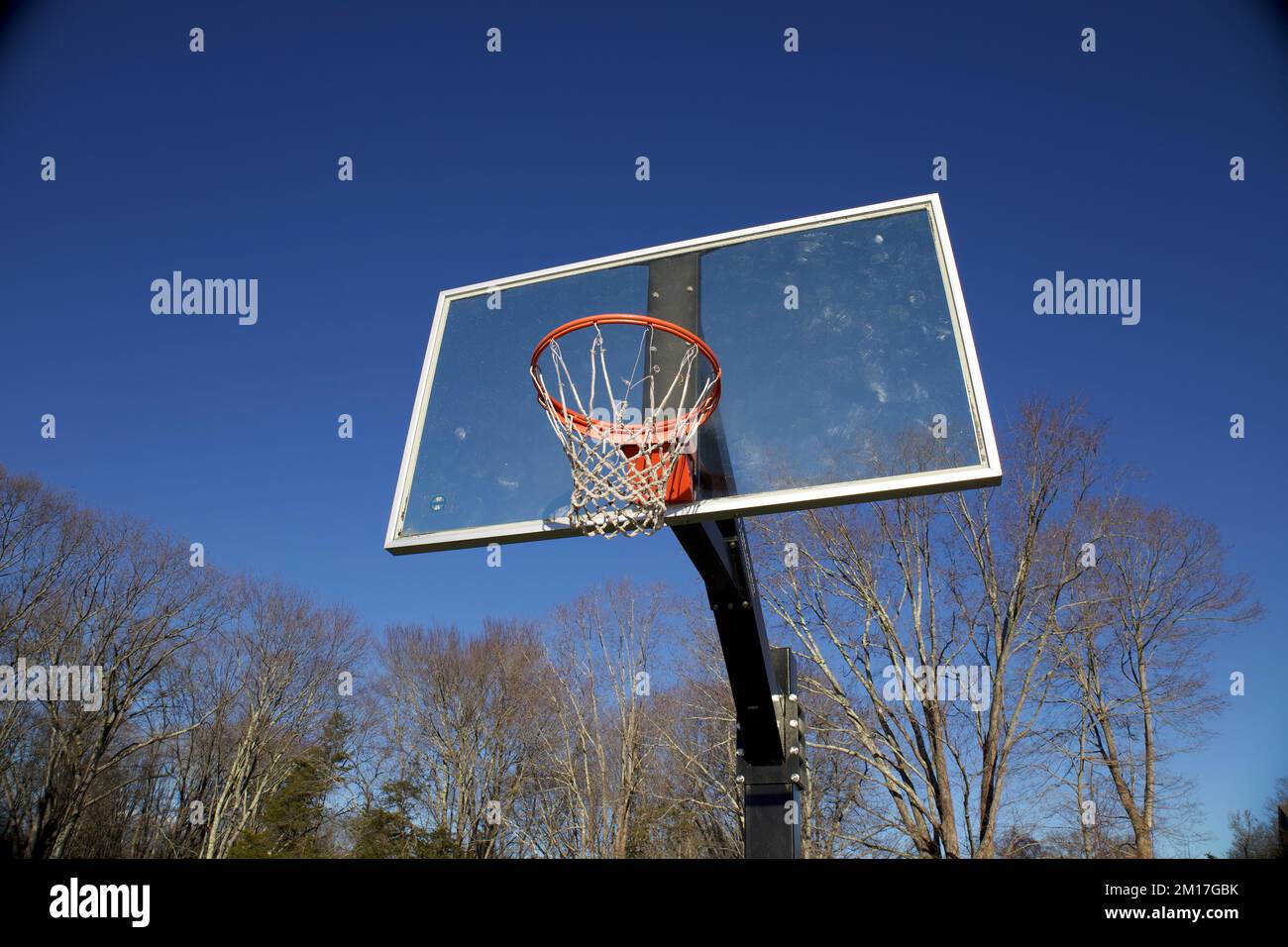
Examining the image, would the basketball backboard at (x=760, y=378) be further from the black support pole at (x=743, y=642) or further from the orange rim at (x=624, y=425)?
the orange rim at (x=624, y=425)

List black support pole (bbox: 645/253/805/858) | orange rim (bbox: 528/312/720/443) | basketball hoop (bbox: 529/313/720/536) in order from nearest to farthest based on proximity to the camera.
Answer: basketball hoop (bbox: 529/313/720/536) < orange rim (bbox: 528/312/720/443) < black support pole (bbox: 645/253/805/858)

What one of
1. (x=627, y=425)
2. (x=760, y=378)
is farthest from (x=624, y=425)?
(x=760, y=378)

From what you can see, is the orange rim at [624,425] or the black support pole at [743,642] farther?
the black support pole at [743,642]

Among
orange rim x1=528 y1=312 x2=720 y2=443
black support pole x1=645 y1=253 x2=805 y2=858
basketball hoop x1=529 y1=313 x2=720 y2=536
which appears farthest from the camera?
black support pole x1=645 y1=253 x2=805 y2=858

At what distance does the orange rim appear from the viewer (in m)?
4.18

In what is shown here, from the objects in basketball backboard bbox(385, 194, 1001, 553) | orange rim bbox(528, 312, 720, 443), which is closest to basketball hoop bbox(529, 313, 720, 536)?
orange rim bbox(528, 312, 720, 443)

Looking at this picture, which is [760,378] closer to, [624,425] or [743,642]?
[624,425]

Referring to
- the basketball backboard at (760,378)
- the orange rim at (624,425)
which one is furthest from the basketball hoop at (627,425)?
the basketball backboard at (760,378)

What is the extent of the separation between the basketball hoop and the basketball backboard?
15 centimetres

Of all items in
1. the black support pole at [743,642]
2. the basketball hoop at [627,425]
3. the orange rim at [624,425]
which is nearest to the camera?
→ the basketball hoop at [627,425]

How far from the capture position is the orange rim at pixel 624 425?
4180mm

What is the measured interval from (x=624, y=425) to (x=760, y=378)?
88 cm

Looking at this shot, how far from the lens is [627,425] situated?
4242mm

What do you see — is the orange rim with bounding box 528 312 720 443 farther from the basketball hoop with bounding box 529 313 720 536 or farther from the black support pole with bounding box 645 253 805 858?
the black support pole with bounding box 645 253 805 858
